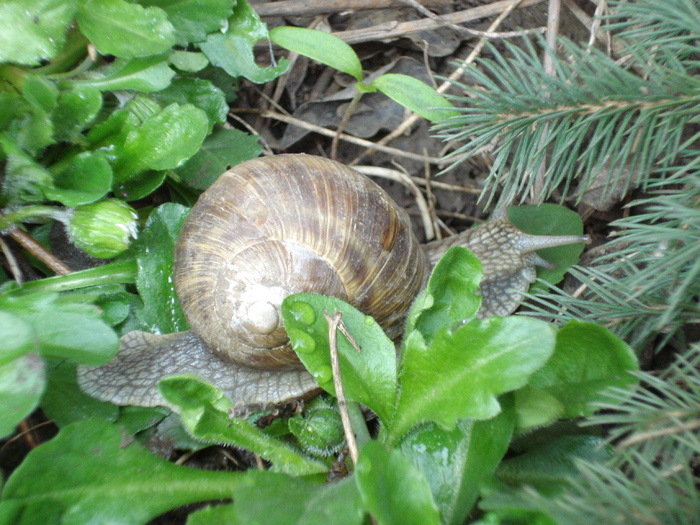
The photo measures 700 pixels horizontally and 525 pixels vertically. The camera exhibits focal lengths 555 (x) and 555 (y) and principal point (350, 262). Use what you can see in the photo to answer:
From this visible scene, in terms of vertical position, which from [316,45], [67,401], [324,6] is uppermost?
[324,6]

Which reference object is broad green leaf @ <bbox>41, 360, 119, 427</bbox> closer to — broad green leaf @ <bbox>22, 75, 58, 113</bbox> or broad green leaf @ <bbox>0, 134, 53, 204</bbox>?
broad green leaf @ <bbox>0, 134, 53, 204</bbox>

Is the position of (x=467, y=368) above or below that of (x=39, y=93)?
below

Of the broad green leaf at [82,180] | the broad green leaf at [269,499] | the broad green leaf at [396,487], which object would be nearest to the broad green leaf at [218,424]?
the broad green leaf at [269,499]

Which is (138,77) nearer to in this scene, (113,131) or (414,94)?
(113,131)

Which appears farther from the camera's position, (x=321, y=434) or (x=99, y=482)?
(x=321, y=434)

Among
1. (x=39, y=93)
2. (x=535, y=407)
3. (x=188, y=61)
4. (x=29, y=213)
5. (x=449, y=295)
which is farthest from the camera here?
(x=188, y=61)

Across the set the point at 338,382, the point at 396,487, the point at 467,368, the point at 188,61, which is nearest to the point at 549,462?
the point at 467,368

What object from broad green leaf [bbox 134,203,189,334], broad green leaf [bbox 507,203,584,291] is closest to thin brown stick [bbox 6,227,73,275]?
broad green leaf [bbox 134,203,189,334]

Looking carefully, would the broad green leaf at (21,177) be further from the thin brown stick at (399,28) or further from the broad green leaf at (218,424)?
the thin brown stick at (399,28)
